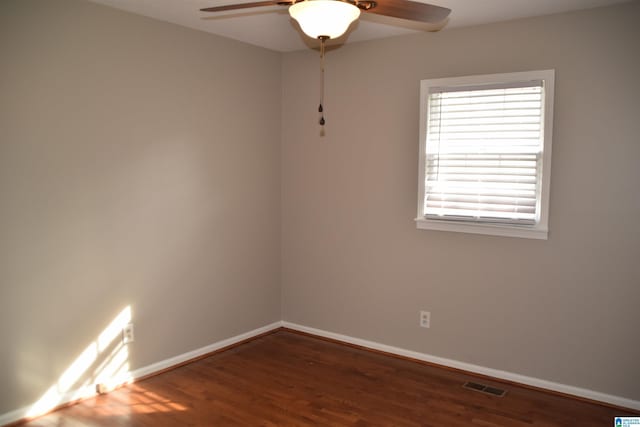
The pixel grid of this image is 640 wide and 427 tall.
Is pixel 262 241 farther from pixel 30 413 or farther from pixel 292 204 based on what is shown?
pixel 30 413

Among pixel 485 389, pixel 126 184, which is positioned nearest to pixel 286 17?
pixel 126 184

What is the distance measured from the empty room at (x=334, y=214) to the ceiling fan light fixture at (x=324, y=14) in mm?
1130

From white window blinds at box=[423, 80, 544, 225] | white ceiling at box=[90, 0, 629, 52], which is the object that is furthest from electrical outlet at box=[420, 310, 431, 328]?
white ceiling at box=[90, 0, 629, 52]

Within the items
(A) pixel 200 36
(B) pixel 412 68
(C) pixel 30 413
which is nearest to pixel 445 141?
(B) pixel 412 68

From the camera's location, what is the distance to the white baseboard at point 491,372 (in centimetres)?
320

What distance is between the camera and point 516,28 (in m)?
3.37

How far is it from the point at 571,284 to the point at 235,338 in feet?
8.60

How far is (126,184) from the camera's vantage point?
339 cm

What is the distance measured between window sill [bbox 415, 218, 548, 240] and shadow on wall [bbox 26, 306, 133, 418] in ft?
7.32

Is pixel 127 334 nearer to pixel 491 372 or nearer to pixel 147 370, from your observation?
pixel 147 370

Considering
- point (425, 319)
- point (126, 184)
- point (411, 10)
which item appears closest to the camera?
point (411, 10)

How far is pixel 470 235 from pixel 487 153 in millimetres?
596

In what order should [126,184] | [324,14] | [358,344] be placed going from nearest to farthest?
[324,14] → [126,184] → [358,344]

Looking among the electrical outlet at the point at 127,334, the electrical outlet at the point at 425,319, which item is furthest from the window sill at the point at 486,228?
the electrical outlet at the point at 127,334
